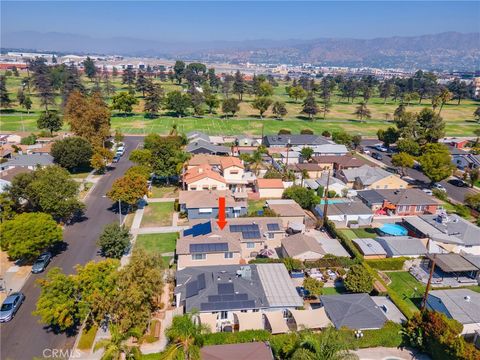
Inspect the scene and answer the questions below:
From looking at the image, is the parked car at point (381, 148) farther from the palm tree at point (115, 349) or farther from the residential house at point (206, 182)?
the palm tree at point (115, 349)

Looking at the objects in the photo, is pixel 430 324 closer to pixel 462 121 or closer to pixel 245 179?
pixel 245 179

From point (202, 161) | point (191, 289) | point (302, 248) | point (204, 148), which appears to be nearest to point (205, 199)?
point (302, 248)

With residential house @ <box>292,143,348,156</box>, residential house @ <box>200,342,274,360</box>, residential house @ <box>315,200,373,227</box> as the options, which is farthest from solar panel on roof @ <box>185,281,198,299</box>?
residential house @ <box>292,143,348,156</box>

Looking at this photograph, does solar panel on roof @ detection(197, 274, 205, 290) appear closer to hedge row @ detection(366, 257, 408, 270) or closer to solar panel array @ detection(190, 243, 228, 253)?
solar panel array @ detection(190, 243, 228, 253)

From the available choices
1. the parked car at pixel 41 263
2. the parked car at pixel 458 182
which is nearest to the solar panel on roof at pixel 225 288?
the parked car at pixel 41 263

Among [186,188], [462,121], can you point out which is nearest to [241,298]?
[186,188]
